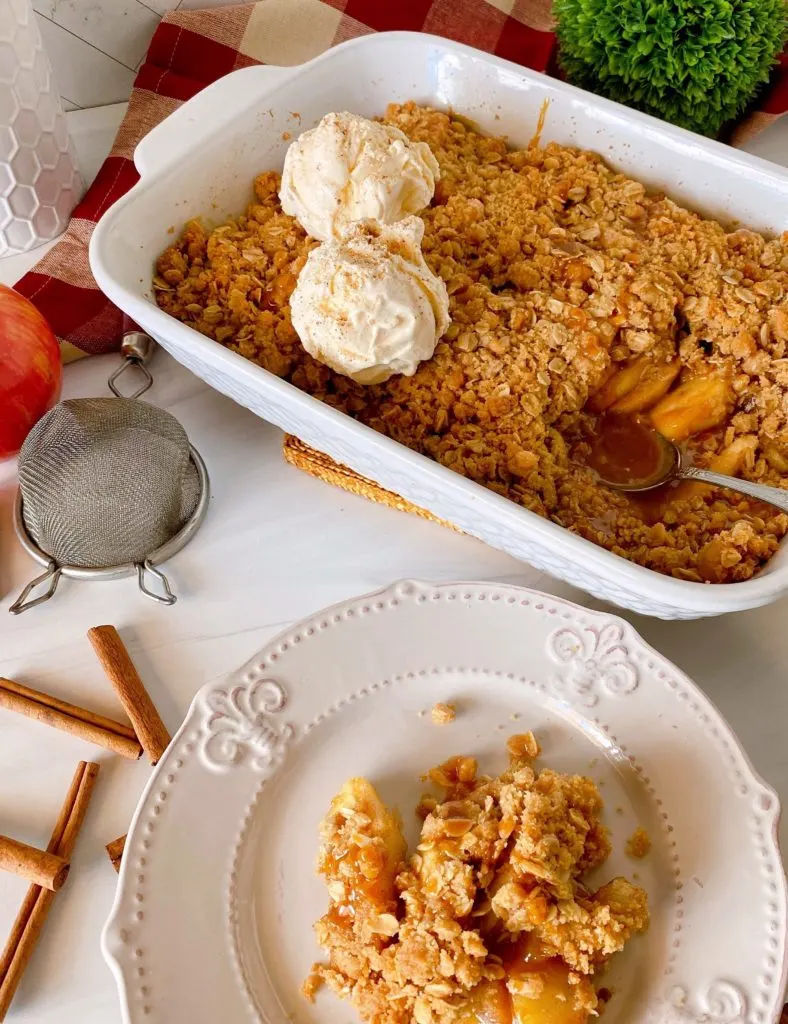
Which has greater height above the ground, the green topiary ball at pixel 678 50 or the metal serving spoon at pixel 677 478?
the green topiary ball at pixel 678 50

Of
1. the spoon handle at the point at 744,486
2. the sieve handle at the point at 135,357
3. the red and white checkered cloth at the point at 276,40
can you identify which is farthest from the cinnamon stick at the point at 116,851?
the red and white checkered cloth at the point at 276,40

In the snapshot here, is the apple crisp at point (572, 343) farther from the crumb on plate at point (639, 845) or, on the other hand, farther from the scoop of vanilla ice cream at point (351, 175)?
the crumb on plate at point (639, 845)

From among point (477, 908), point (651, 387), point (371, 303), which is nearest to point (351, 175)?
point (371, 303)

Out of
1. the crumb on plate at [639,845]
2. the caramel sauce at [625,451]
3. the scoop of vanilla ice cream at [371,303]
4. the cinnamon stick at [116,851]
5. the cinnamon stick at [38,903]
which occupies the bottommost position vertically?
the cinnamon stick at [38,903]

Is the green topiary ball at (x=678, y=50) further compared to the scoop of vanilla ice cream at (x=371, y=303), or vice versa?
the green topiary ball at (x=678, y=50)

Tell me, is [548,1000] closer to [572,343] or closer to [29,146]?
[572,343]

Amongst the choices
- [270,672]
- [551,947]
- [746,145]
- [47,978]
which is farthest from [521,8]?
[47,978]

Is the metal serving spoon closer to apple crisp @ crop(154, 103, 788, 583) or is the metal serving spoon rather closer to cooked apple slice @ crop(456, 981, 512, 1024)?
apple crisp @ crop(154, 103, 788, 583)
